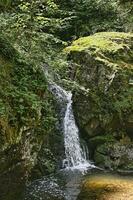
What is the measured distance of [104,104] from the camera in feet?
44.0

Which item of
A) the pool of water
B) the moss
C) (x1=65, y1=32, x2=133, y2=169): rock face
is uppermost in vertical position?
the moss

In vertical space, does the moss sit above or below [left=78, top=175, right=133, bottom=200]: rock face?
above

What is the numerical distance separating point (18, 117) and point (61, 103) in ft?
17.7

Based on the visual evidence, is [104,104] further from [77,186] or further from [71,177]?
[77,186]

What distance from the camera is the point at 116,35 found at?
15.4 metres

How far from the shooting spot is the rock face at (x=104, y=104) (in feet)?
42.4

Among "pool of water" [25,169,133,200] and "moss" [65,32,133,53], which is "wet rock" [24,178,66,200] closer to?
"pool of water" [25,169,133,200]

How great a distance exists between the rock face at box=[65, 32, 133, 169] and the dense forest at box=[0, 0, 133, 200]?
0.11ft

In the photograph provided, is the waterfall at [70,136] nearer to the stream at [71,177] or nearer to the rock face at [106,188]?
the stream at [71,177]

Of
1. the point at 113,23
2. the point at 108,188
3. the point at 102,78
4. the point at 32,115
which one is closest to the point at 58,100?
the point at 102,78

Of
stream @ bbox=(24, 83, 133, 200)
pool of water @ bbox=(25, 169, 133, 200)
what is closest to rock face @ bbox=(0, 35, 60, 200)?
pool of water @ bbox=(25, 169, 133, 200)

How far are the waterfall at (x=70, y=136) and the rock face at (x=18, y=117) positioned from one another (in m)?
3.60

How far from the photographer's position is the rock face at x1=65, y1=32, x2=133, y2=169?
1293cm

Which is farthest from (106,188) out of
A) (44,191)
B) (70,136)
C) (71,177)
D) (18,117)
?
(18,117)
